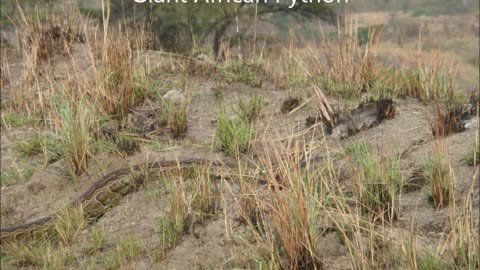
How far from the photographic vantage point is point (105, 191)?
5672mm

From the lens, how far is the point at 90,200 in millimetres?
5574

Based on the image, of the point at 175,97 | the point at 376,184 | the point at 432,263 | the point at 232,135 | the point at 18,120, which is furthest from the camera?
the point at 18,120

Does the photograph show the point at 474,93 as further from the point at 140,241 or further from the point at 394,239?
the point at 140,241

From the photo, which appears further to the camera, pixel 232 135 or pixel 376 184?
pixel 232 135

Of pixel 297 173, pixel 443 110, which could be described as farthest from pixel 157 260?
pixel 443 110

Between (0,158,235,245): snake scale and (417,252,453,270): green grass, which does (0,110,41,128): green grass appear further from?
(417,252,453,270): green grass

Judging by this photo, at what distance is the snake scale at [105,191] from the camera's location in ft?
17.5

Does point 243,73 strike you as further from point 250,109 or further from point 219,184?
point 219,184

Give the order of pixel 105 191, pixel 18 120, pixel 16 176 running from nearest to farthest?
pixel 105 191
pixel 16 176
pixel 18 120

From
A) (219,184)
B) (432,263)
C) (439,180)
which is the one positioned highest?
(439,180)

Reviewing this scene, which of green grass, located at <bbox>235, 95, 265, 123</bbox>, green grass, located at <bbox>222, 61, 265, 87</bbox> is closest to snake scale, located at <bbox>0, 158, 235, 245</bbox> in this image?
green grass, located at <bbox>235, 95, 265, 123</bbox>

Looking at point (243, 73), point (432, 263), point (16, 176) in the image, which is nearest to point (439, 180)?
point (432, 263)

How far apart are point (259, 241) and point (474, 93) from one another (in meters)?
3.72

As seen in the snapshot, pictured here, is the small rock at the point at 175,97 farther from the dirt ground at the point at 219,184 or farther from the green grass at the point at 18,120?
the green grass at the point at 18,120
